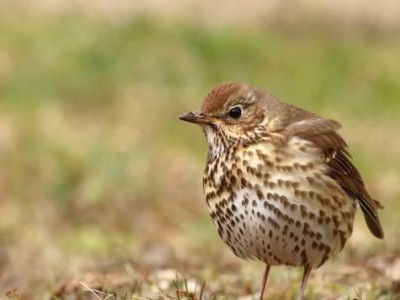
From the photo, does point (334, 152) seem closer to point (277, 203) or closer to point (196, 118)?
point (277, 203)

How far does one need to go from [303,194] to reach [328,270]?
180 centimetres

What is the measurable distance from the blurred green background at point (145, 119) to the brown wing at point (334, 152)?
66 centimetres

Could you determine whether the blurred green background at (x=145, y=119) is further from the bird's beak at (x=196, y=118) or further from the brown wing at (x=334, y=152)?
the bird's beak at (x=196, y=118)

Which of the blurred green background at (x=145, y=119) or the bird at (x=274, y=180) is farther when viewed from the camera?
the blurred green background at (x=145, y=119)

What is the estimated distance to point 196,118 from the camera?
621 centimetres

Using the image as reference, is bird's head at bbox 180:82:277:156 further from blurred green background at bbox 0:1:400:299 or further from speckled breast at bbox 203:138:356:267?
blurred green background at bbox 0:1:400:299

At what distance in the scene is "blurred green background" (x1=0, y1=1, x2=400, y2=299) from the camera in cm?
931

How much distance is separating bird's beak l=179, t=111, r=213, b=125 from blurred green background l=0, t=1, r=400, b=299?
0.93 meters

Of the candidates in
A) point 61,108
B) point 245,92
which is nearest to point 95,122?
point 61,108

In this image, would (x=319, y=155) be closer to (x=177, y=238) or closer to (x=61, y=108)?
(x=177, y=238)

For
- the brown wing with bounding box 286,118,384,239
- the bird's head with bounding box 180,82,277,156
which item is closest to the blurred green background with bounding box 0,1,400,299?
the brown wing with bounding box 286,118,384,239

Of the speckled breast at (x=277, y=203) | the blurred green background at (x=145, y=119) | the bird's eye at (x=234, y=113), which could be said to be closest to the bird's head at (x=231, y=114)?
the bird's eye at (x=234, y=113)

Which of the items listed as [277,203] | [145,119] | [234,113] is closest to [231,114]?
[234,113]

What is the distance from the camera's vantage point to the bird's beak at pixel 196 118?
6.18 m
